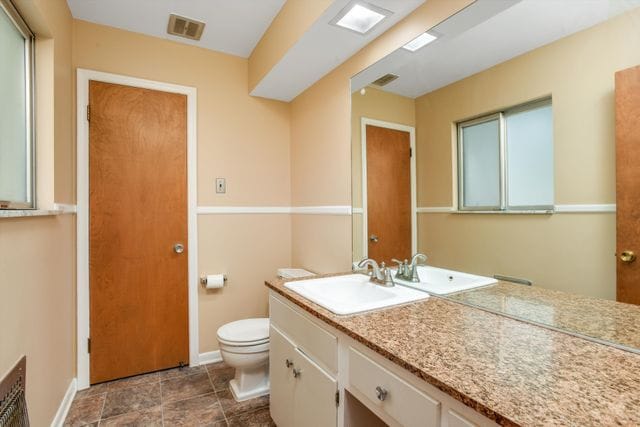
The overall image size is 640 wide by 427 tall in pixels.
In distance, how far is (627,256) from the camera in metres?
0.89

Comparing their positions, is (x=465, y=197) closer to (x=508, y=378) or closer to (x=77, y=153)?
(x=508, y=378)

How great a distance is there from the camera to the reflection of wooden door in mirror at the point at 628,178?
0.85m

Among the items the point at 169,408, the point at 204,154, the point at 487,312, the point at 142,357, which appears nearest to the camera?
the point at 487,312

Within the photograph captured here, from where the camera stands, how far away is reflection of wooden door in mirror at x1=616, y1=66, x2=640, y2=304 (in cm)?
85

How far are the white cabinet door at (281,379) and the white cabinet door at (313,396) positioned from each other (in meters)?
0.06

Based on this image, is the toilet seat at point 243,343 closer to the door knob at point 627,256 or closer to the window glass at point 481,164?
the window glass at point 481,164

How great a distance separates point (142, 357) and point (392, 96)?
2.55m

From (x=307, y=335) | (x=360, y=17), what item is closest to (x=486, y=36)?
(x=360, y=17)

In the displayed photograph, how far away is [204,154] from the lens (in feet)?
8.48

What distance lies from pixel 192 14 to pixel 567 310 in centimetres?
266

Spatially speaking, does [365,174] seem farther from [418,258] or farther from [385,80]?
[418,258]

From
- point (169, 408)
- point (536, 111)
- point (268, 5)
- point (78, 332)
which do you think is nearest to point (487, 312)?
point (536, 111)

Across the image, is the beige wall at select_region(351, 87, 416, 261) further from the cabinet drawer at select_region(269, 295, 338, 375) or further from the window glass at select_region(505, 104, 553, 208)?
the cabinet drawer at select_region(269, 295, 338, 375)

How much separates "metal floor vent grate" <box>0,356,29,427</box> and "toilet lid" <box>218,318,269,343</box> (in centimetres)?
98
